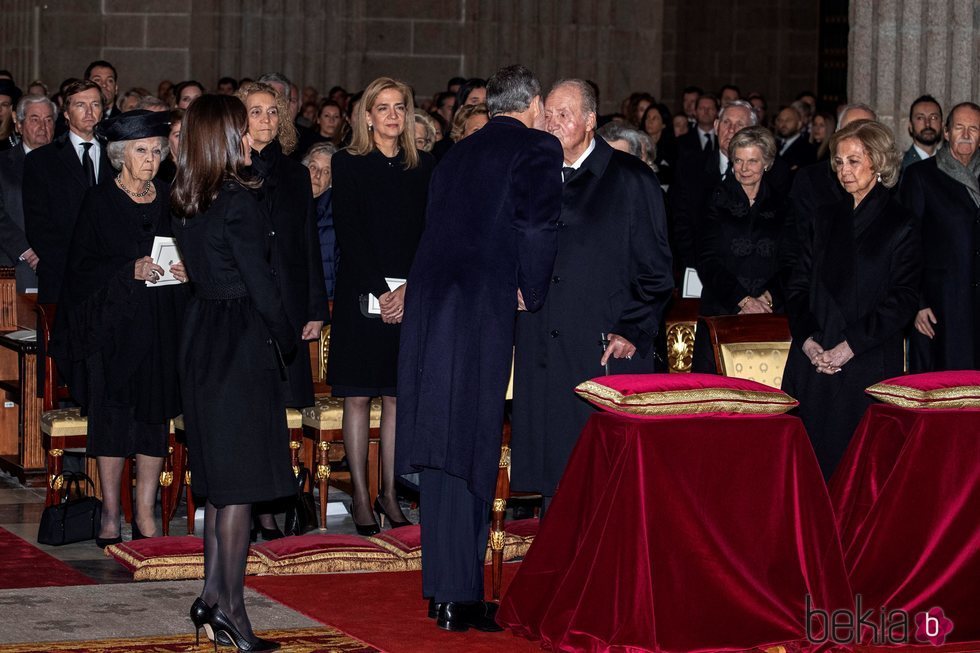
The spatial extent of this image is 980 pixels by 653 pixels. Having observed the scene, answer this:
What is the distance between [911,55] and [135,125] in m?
5.24

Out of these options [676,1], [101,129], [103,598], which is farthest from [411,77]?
[103,598]

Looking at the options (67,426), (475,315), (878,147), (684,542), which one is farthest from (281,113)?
(684,542)

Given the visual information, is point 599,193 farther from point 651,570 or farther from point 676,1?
point 676,1

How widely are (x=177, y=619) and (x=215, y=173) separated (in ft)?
5.29

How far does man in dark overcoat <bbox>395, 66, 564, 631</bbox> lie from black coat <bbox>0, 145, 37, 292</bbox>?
4148 millimetres

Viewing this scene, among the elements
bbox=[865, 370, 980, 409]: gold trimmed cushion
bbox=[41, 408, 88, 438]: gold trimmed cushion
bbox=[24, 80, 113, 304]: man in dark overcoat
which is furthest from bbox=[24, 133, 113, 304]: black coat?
bbox=[865, 370, 980, 409]: gold trimmed cushion

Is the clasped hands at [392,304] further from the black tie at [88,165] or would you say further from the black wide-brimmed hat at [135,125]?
the black tie at [88,165]

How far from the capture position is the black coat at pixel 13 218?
9.46 meters

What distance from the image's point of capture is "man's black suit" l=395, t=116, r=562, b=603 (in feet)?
18.9

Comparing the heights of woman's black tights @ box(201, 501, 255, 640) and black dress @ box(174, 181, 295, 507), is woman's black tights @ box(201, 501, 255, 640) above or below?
below

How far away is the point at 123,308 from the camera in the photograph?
722 centimetres

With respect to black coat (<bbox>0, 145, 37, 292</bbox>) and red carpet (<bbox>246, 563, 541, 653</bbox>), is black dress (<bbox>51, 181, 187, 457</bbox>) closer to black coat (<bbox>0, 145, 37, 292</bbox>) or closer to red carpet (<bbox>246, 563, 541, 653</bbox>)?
red carpet (<bbox>246, 563, 541, 653</bbox>)

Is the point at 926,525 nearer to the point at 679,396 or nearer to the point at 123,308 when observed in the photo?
the point at 679,396

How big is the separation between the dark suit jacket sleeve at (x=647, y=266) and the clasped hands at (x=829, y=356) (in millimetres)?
679
